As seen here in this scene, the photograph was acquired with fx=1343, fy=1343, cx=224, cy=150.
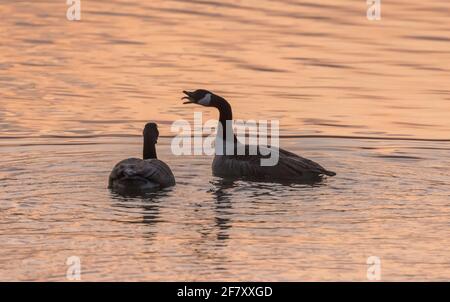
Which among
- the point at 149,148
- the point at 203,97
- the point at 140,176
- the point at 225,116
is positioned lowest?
the point at 140,176

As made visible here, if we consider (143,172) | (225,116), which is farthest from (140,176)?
(225,116)

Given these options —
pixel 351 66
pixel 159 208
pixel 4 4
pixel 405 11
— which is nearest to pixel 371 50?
pixel 351 66

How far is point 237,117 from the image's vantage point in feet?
85.5

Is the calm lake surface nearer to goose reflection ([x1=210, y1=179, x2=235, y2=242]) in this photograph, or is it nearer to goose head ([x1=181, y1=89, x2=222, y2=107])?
goose reflection ([x1=210, y1=179, x2=235, y2=242])

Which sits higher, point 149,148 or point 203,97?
point 203,97

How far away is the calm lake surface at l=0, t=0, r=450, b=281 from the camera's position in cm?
1630

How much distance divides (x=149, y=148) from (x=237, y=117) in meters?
4.54

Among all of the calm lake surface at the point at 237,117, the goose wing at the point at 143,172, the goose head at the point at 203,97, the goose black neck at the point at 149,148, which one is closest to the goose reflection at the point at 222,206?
the calm lake surface at the point at 237,117

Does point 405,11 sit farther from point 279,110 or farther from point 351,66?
point 279,110

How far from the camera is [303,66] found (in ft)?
98.0

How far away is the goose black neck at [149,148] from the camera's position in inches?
856

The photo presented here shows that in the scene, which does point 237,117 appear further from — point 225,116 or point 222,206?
point 222,206

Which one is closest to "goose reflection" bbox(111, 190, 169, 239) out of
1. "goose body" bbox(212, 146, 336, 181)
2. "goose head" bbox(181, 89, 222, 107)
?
"goose body" bbox(212, 146, 336, 181)

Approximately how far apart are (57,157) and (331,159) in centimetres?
467
